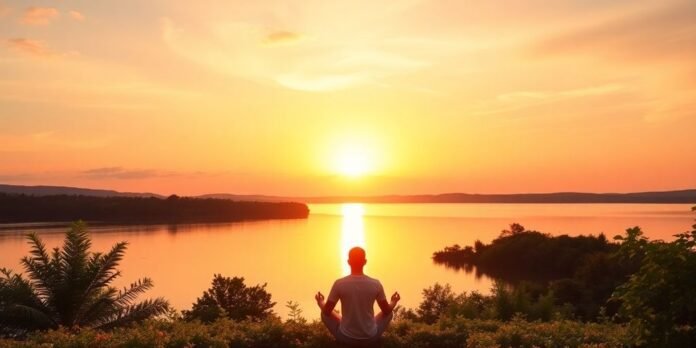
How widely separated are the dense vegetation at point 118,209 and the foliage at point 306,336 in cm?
12794

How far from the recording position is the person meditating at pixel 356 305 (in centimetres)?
806

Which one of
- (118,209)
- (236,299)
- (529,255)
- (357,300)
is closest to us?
(357,300)

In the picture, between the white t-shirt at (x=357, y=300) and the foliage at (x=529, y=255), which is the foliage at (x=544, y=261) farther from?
the white t-shirt at (x=357, y=300)

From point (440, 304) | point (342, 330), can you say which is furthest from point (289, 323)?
point (440, 304)

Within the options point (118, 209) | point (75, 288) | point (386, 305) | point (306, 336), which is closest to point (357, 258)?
point (386, 305)

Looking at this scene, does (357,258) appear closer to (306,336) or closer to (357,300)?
(357,300)

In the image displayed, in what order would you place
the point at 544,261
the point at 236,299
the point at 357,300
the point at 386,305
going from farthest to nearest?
the point at 544,261 → the point at 236,299 → the point at 386,305 → the point at 357,300

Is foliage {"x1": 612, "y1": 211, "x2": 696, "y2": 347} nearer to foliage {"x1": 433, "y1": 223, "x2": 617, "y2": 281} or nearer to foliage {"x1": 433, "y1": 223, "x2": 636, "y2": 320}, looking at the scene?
foliage {"x1": 433, "y1": 223, "x2": 636, "y2": 320}

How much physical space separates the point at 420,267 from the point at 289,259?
17.9m

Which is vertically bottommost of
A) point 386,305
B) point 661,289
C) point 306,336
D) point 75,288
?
point 75,288

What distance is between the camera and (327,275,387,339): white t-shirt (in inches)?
318

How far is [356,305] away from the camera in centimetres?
816

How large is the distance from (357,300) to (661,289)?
3525 mm

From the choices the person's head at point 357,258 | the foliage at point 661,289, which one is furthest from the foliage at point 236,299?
the foliage at point 661,289
